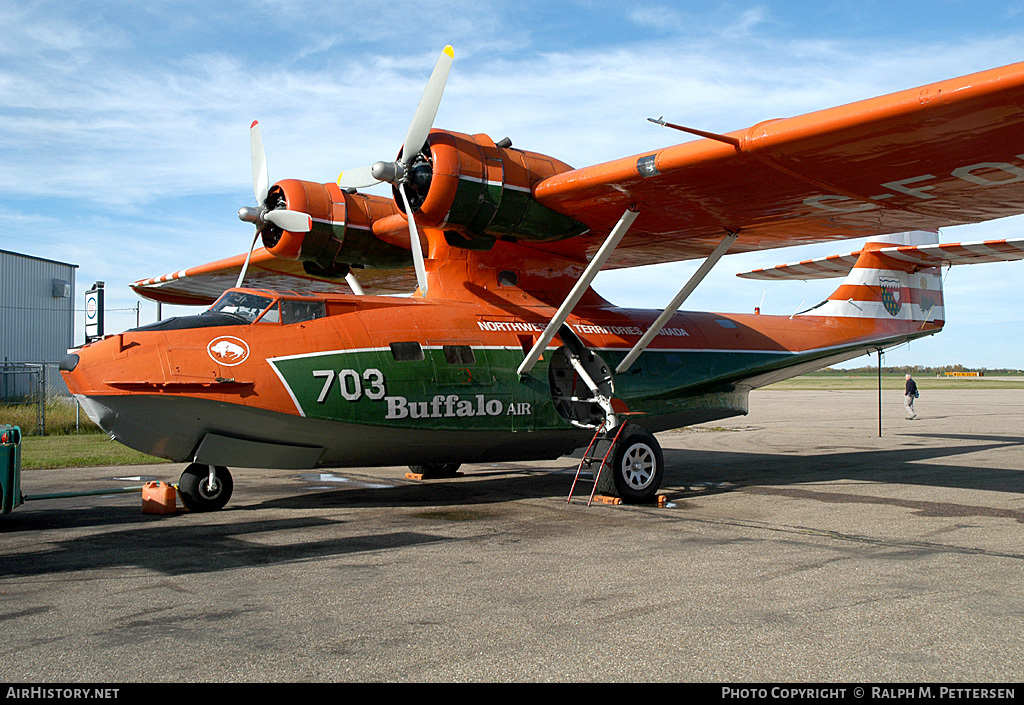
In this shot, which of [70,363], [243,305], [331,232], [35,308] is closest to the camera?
[70,363]

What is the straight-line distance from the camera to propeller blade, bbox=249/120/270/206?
13.5 m

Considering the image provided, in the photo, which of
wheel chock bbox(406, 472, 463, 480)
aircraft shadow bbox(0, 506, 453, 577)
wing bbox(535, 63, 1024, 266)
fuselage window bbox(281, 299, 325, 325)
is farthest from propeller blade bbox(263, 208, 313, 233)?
aircraft shadow bbox(0, 506, 453, 577)

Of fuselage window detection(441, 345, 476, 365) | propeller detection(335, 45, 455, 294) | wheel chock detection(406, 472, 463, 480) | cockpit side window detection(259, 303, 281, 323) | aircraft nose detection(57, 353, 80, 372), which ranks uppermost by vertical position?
propeller detection(335, 45, 455, 294)

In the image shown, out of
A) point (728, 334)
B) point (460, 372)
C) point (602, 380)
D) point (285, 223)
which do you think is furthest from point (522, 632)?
point (728, 334)

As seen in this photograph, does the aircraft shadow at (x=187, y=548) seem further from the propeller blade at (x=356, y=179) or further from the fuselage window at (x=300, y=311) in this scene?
the propeller blade at (x=356, y=179)

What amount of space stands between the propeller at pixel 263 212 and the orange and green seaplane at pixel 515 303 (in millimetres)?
41

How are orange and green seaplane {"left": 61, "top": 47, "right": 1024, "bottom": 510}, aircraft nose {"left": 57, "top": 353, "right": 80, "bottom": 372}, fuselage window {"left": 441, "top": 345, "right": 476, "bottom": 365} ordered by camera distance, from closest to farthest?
orange and green seaplane {"left": 61, "top": 47, "right": 1024, "bottom": 510} < aircraft nose {"left": 57, "top": 353, "right": 80, "bottom": 372} < fuselage window {"left": 441, "top": 345, "right": 476, "bottom": 365}

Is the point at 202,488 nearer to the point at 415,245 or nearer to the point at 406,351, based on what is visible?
the point at 406,351

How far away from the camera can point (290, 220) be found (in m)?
12.9

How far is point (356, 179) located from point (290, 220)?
1282 millimetres

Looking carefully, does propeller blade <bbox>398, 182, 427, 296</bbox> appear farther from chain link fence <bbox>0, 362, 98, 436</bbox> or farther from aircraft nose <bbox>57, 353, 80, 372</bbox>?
chain link fence <bbox>0, 362, 98, 436</bbox>

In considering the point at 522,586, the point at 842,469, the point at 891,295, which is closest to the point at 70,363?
the point at 522,586

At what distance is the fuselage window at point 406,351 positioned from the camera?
1107cm

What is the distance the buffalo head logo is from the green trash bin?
222 cm
